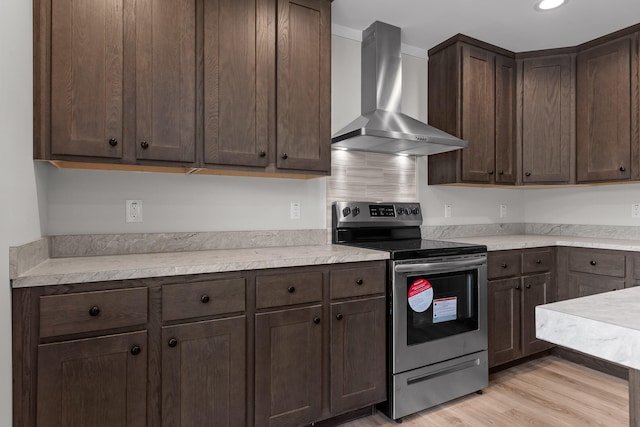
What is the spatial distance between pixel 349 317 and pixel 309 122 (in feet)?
3.70

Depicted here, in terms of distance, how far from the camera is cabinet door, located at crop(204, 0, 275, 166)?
188cm

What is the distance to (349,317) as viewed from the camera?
1.94 meters

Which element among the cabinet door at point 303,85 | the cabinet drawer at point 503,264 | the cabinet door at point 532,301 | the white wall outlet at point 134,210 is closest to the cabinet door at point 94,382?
the white wall outlet at point 134,210

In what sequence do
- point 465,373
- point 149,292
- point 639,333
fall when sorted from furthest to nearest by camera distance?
point 465,373, point 149,292, point 639,333

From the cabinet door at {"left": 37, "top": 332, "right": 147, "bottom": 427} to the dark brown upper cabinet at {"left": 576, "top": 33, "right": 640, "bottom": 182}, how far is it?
3.34 metres

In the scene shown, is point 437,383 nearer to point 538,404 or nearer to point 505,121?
point 538,404

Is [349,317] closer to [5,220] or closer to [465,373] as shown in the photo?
[465,373]

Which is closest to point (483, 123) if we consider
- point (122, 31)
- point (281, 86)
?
point (281, 86)

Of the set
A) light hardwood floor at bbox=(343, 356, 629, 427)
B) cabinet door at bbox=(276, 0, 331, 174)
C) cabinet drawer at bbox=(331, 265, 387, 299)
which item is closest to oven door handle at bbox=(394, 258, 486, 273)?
cabinet drawer at bbox=(331, 265, 387, 299)

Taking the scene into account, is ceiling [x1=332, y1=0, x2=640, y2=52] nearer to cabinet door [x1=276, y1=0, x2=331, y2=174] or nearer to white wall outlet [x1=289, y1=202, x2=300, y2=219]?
cabinet door [x1=276, y1=0, x2=331, y2=174]

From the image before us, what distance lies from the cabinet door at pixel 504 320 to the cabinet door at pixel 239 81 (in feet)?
6.04

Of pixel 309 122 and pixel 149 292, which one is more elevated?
pixel 309 122

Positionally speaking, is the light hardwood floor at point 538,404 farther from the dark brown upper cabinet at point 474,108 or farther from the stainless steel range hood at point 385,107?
the stainless steel range hood at point 385,107

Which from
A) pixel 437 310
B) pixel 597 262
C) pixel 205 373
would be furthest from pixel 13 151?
pixel 597 262
